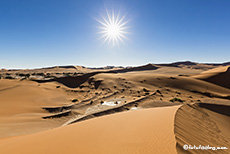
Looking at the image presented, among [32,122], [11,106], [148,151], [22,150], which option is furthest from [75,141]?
[11,106]

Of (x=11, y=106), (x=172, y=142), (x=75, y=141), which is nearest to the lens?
(x=172, y=142)

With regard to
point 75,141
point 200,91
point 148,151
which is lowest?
point 200,91

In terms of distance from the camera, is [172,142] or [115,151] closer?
[115,151]

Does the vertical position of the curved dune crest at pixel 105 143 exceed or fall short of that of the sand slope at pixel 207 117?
it exceeds it

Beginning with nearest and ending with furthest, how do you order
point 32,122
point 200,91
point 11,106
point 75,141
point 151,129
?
1. point 75,141
2. point 151,129
3. point 32,122
4. point 11,106
5. point 200,91

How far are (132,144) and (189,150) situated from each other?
1628 millimetres

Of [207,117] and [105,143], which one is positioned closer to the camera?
[105,143]

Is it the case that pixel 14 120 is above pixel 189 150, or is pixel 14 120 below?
below

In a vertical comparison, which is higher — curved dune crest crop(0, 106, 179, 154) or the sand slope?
curved dune crest crop(0, 106, 179, 154)

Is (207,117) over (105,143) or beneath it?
beneath

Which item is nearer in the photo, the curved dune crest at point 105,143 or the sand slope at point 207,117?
the curved dune crest at point 105,143

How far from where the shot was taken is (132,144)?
12.6ft

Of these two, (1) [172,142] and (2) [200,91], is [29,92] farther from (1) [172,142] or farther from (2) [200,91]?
(2) [200,91]

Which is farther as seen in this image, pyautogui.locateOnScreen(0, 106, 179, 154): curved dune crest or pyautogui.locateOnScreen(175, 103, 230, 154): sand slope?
pyautogui.locateOnScreen(175, 103, 230, 154): sand slope
